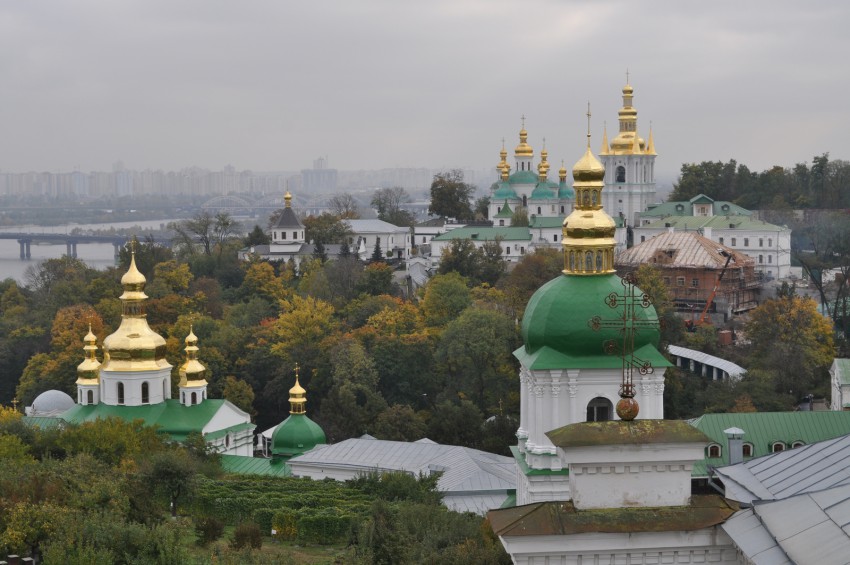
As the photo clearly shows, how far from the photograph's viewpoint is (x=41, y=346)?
153 ft

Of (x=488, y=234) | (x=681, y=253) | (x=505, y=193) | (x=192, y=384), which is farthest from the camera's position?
(x=505, y=193)

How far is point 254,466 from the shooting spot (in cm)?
3058

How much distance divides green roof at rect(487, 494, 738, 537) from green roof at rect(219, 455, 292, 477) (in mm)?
19862

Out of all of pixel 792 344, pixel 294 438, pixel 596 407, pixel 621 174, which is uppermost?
pixel 621 174

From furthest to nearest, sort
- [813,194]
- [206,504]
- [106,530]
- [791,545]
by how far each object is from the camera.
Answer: [813,194]
[206,504]
[106,530]
[791,545]

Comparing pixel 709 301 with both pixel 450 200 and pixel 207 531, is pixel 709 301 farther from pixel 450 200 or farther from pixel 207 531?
pixel 207 531

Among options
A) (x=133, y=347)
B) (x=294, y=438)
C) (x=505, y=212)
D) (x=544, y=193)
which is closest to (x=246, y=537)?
(x=294, y=438)

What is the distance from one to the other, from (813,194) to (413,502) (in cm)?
5305

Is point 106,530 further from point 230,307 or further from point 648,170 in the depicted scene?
point 648,170

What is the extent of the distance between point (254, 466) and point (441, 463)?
5253 mm

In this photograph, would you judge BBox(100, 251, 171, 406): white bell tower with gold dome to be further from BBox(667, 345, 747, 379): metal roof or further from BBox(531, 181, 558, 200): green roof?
BBox(531, 181, 558, 200): green roof

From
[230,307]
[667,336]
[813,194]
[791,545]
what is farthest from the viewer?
[813,194]

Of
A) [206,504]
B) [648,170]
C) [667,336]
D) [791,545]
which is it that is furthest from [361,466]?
[648,170]

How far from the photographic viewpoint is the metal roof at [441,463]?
84.1 feet
